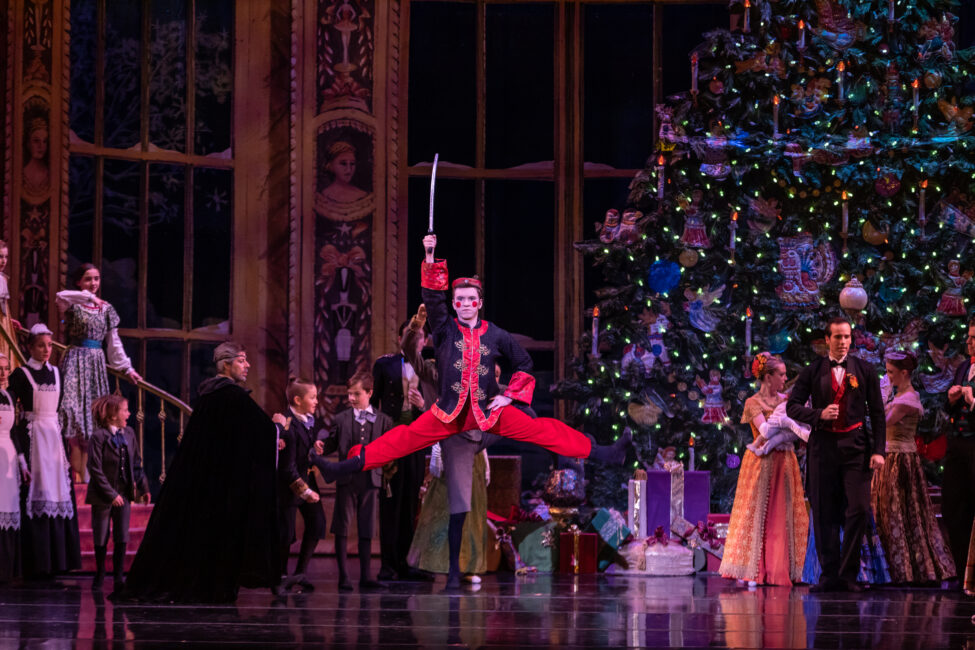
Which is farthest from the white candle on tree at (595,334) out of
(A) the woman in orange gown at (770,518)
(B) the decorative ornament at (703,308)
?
(A) the woman in orange gown at (770,518)

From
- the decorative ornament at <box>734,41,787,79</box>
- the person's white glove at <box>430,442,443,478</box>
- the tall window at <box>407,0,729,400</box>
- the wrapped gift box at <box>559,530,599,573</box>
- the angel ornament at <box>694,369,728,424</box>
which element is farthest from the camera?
the tall window at <box>407,0,729,400</box>

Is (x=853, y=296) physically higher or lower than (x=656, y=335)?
higher

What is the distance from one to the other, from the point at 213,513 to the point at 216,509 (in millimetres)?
24

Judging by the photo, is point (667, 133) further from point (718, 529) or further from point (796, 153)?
point (718, 529)

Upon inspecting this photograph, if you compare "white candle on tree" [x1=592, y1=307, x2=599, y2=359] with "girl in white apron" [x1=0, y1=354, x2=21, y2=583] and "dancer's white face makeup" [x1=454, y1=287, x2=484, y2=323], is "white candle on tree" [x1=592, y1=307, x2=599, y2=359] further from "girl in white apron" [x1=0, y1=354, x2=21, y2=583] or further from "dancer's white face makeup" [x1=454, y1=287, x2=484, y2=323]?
"girl in white apron" [x1=0, y1=354, x2=21, y2=583]

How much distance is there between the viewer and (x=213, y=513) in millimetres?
7164

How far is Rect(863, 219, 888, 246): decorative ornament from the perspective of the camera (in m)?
10.2

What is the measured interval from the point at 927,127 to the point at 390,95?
4093 millimetres

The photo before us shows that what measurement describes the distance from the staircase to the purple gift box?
3.23 m

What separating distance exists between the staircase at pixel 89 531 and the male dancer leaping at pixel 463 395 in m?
2.17

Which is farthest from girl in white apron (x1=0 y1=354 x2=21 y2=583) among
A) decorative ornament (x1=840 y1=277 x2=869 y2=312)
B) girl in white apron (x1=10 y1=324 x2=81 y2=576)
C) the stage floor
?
decorative ornament (x1=840 y1=277 x2=869 y2=312)

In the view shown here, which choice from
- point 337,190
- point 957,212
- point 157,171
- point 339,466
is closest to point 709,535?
point 339,466

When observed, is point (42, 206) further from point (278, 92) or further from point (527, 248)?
point (527, 248)

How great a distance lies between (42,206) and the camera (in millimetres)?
10477
